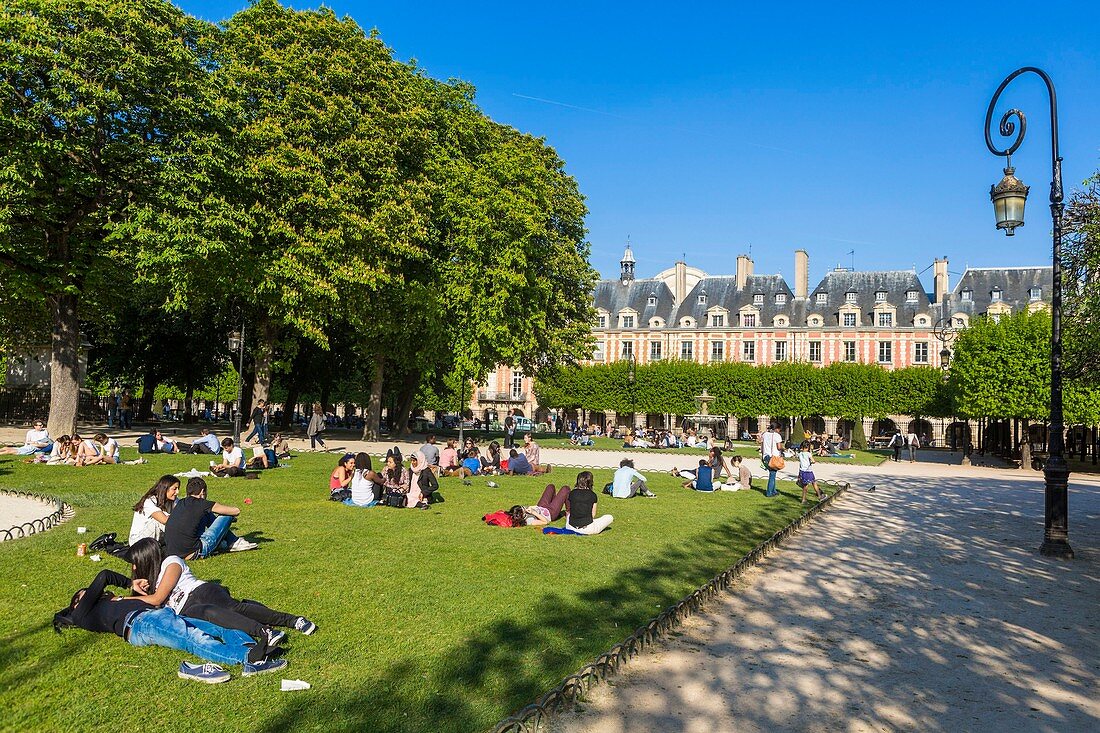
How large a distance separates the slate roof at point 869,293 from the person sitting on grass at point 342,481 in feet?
213

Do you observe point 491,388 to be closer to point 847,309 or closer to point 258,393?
point 847,309

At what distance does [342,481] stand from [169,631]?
8.79m

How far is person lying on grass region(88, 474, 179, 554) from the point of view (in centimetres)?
843

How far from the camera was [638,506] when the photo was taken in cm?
1541

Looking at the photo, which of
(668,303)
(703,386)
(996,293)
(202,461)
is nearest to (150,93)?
(202,461)

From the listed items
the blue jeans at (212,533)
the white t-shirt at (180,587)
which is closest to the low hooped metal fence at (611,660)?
the white t-shirt at (180,587)

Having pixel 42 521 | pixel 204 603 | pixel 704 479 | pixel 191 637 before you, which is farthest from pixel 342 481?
pixel 704 479

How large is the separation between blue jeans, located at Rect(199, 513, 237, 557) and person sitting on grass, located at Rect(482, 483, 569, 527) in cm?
441

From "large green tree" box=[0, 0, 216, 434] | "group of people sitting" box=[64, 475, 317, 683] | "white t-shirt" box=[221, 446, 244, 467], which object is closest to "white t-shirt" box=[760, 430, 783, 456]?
"white t-shirt" box=[221, 446, 244, 467]

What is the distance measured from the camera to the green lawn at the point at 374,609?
4.86 meters

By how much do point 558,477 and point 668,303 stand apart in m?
59.4

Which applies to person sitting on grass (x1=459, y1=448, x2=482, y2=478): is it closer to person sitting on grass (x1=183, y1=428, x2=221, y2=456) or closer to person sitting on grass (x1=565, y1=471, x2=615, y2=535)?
person sitting on grass (x1=183, y1=428, x2=221, y2=456)

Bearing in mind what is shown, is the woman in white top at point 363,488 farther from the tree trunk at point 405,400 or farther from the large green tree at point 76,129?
the tree trunk at point 405,400

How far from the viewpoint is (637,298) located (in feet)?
262
